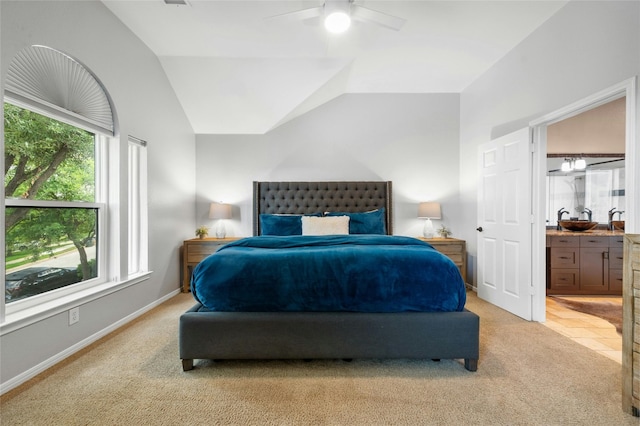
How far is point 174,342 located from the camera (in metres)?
2.30

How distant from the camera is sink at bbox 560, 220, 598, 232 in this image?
3750 millimetres

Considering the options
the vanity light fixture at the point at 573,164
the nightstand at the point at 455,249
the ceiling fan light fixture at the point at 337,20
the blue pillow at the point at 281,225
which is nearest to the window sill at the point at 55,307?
the blue pillow at the point at 281,225

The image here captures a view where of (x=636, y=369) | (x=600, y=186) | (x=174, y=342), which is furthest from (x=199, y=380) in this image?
(x=600, y=186)

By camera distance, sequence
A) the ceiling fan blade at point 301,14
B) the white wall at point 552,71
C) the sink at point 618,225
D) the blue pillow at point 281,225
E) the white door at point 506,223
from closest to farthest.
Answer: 1. the white wall at point 552,71
2. the ceiling fan blade at point 301,14
3. the white door at point 506,223
4. the blue pillow at point 281,225
5. the sink at point 618,225

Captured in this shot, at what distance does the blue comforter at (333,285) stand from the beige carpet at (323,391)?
16.2 inches

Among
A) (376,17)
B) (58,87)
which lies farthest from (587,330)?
(58,87)

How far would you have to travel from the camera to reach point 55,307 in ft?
6.42

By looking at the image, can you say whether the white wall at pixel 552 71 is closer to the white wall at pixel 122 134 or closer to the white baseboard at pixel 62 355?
the white wall at pixel 122 134

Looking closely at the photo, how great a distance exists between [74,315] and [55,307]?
0.21 m

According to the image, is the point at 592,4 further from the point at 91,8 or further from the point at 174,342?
the point at 174,342

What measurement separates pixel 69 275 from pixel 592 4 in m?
4.68

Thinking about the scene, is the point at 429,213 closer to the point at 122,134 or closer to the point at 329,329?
the point at 329,329

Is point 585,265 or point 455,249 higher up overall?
point 455,249

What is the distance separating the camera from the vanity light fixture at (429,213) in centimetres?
393
